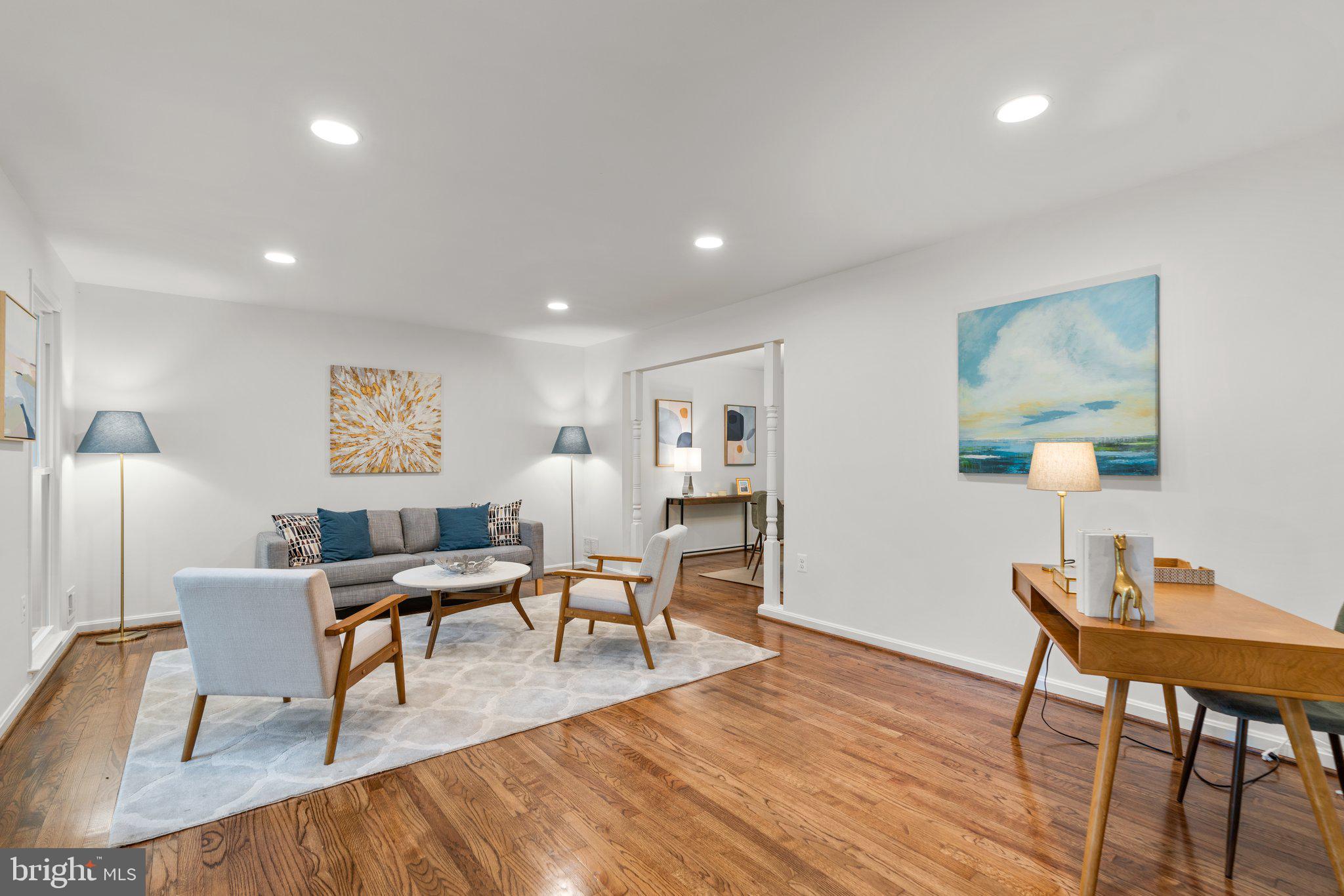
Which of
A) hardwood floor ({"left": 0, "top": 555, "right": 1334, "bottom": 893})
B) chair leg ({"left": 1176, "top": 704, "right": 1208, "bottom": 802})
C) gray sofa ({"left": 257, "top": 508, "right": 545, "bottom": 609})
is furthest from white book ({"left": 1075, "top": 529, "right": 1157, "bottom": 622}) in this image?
gray sofa ({"left": 257, "top": 508, "right": 545, "bottom": 609})

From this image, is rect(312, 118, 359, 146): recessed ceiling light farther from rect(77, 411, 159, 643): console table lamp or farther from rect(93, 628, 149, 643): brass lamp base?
rect(93, 628, 149, 643): brass lamp base

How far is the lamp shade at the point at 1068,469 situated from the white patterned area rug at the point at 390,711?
203cm

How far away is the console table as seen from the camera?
738 centimetres

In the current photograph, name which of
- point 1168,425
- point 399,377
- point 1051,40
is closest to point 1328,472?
point 1168,425

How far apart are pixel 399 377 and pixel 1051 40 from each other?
543 cm

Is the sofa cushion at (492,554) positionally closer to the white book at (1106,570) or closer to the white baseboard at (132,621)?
the white baseboard at (132,621)

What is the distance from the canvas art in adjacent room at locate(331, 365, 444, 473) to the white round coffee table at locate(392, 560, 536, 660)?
67.3 inches

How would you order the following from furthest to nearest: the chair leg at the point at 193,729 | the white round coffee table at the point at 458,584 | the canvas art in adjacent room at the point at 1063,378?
the white round coffee table at the point at 458,584
the canvas art in adjacent room at the point at 1063,378
the chair leg at the point at 193,729

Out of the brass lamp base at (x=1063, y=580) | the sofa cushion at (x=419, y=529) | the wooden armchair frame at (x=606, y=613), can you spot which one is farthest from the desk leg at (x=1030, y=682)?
the sofa cushion at (x=419, y=529)

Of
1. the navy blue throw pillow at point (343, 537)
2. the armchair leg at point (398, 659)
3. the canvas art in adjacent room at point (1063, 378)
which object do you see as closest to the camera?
the canvas art in adjacent room at point (1063, 378)

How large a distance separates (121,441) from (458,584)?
8.46 ft

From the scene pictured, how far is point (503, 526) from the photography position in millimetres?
5801

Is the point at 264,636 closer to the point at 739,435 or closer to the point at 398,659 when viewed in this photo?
the point at 398,659

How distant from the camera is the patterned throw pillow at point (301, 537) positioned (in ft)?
15.8
